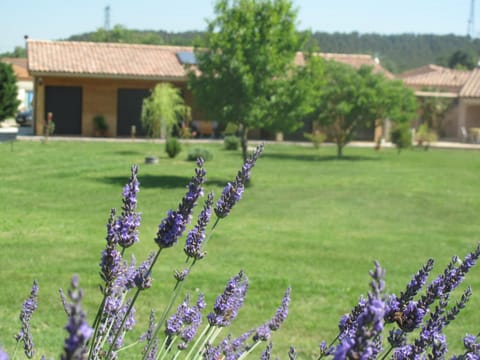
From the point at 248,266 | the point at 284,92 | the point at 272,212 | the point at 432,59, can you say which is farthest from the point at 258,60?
the point at 432,59

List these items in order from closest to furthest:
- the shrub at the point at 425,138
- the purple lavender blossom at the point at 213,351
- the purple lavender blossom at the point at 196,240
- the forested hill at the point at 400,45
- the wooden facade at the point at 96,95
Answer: the purple lavender blossom at the point at 196,240, the purple lavender blossom at the point at 213,351, the wooden facade at the point at 96,95, the shrub at the point at 425,138, the forested hill at the point at 400,45

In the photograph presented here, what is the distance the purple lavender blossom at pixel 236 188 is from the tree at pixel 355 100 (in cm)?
3116

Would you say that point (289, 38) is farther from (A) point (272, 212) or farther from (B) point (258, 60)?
(A) point (272, 212)

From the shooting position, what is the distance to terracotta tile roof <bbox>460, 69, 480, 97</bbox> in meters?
50.3

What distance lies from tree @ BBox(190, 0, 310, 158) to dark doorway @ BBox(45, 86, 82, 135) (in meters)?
18.3

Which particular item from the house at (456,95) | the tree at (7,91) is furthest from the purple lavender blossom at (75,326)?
the house at (456,95)

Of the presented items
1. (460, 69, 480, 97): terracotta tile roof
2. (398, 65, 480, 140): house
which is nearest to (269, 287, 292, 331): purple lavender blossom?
(398, 65, 480, 140): house

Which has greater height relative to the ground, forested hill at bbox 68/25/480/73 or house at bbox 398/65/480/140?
forested hill at bbox 68/25/480/73

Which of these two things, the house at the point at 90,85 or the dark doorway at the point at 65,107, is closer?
the house at the point at 90,85

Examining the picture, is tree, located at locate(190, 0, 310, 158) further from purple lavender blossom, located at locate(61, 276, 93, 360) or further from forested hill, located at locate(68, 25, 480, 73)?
forested hill, located at locate(68, 25, 480, 73)

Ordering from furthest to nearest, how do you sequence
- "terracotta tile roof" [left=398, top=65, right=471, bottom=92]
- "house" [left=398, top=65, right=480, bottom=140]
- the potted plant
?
"terracotta tile roof" [left=398, top=65, right=471, bottom=92], "house" [left=398, top=65, right=480, bottom=140], the potted plant

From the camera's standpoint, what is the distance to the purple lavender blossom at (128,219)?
249cm

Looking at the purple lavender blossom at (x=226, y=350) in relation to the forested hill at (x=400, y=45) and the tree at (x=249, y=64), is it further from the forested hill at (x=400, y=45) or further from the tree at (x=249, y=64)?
the forested hill at (x=400, y=45)

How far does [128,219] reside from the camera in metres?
2.54
